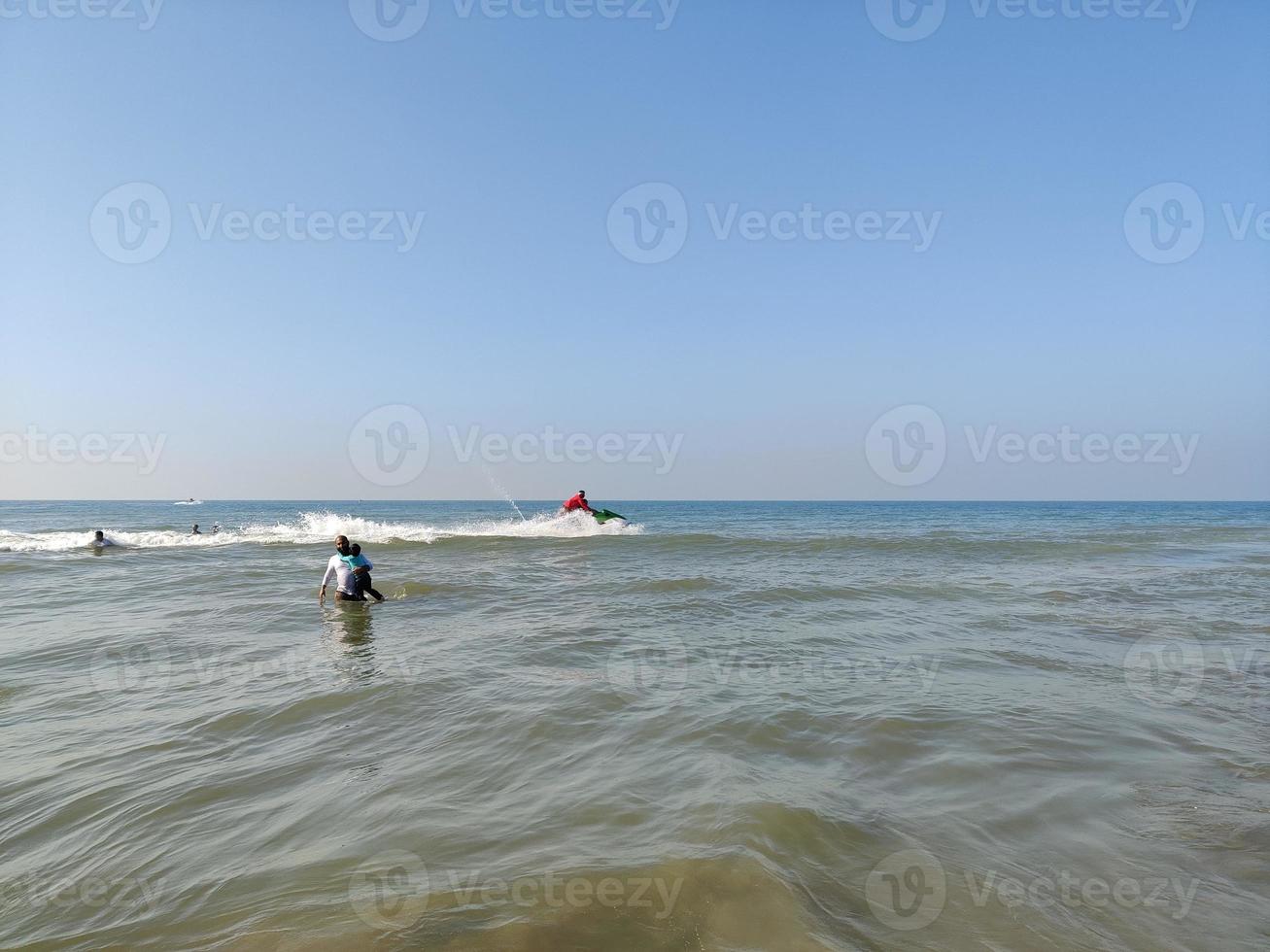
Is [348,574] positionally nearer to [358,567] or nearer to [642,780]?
[358,567]

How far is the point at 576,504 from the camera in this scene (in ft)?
108

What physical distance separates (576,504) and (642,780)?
2828cm

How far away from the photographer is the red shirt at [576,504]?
3233cm

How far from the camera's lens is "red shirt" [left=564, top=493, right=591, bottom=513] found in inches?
1273

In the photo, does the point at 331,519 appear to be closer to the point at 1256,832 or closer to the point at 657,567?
the point at 657,567

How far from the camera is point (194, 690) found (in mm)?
7738

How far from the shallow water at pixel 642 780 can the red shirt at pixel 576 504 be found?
785 inches

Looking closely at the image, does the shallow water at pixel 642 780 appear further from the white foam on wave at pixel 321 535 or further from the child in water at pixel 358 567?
the white foam on wave at pixel 321 535

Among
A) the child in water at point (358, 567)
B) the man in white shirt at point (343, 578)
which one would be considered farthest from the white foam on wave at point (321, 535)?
the man in white shirt at point (343, 578)

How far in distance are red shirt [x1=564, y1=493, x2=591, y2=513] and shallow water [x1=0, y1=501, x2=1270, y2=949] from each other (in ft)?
65.4

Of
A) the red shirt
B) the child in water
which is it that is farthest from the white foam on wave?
the child in water

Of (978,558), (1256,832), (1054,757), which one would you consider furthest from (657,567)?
(1256,832)

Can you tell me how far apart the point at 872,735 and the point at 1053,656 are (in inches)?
187

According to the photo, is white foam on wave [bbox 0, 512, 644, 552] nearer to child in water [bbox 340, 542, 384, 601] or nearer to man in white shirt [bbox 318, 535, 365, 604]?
child in water [bbox 340, 542, 384, 601]
